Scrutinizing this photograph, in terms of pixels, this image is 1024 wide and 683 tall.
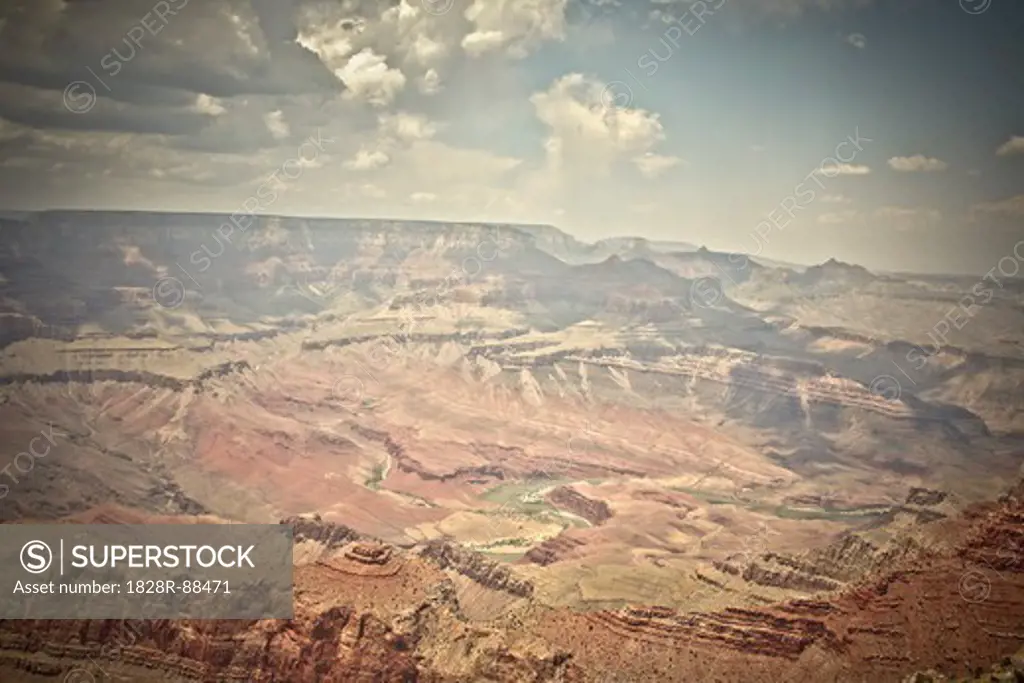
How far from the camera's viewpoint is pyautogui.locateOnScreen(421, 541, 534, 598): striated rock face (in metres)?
31.5

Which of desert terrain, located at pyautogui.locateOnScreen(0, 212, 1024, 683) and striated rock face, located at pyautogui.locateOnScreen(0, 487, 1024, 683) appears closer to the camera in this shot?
striated rock face, located at pyautogui.locateOnScreen(0, 487, 1024, 683)

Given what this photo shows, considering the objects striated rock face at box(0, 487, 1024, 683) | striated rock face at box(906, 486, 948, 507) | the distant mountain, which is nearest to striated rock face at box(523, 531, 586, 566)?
striated rock face at box(0, 487, 1024, 683)

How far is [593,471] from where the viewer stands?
58812 mm

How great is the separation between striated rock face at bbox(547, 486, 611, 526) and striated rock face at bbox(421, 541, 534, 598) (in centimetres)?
1460

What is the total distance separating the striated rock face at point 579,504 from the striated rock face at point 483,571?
1460 centimetres

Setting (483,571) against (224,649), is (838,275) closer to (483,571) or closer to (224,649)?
(483,571)

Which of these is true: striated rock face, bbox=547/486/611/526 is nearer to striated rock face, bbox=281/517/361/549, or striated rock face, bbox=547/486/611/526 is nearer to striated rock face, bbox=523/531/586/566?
striated rock face, bbox=523/531/586/566

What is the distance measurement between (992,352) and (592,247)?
51304 mm

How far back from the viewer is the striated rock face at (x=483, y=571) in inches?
1242

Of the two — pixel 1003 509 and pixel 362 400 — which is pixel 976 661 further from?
pixel 362 400

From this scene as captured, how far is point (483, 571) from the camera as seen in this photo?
32.0 meters

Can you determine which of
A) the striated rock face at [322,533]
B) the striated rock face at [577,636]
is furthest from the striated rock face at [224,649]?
the striated rock face at [322,533]

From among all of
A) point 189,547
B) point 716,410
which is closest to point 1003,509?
point 189,547

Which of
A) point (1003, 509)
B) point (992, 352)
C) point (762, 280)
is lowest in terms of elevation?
point (1003, 509)
